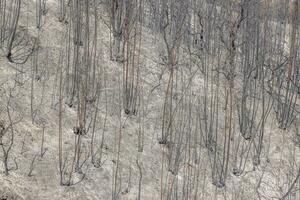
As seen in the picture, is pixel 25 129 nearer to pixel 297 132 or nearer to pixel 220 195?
pixel 220 195

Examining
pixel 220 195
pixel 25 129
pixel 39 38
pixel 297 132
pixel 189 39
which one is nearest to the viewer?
pixel 25 129

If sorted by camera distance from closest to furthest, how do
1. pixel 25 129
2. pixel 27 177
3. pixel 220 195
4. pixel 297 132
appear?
pixel 27 177
pixel 25 129
pixel 220 195
pixel 297 132

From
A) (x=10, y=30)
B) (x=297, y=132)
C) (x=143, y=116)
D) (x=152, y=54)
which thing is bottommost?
(x=297, y=132)

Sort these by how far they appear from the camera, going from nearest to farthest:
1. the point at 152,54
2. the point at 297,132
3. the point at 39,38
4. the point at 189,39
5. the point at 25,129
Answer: the point at 25,129 → the point at 39,38 → the point at 297,132 → the point at 152,54 → the point at 189,39

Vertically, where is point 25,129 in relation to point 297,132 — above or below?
above

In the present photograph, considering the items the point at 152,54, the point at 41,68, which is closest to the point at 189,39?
the point at 152,54

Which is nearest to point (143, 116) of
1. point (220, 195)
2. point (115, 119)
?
point (115, 119)

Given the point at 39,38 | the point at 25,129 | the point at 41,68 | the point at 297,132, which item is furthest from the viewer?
the point at 297,132

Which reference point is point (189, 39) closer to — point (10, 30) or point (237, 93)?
point (237, 93)

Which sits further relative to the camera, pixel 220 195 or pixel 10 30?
pixel 10 30
